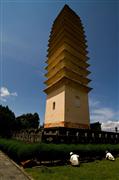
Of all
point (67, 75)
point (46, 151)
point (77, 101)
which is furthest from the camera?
point (67, 75)

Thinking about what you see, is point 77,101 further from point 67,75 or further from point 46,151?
point 46,151

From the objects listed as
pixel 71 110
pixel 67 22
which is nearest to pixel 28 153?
pixel 71 110

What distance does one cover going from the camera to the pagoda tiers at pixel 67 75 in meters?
Answer: 20.9

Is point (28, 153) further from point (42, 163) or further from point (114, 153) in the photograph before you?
point (114, 153)

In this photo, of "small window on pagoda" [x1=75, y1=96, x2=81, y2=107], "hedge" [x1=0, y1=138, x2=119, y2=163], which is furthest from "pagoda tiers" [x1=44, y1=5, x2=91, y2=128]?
"hedge" [x1=0, y1=138, x2=119, y2=163]

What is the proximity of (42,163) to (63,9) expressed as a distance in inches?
980

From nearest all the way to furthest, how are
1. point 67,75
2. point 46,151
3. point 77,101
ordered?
1. point 46,151
2. point 77,101
3. point 67,75

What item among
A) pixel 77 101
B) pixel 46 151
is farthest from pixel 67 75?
pixel 46 151

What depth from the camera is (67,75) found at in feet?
73.4

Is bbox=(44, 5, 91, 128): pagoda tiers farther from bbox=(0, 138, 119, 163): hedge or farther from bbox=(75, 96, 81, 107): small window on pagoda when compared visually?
bbox=(0, 138, 119, 163): hedge

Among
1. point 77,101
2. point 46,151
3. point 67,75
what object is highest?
point 67,75

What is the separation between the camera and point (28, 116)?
55000 mm

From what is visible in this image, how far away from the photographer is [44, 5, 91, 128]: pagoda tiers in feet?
68.6

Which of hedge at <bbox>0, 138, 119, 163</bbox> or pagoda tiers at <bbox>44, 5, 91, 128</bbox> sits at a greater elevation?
pagoda tiers at <bbox>44, 5, 91, 128</bbox>
